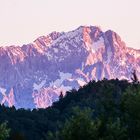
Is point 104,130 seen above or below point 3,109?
above

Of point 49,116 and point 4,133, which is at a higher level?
point 4,133

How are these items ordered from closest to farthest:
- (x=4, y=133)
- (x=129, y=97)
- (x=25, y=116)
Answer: (x=4, y=133) → (x=129, y=97) → (x=25, y=116)

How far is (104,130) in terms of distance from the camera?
221ft

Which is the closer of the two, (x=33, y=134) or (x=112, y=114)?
(x=112, y=114)

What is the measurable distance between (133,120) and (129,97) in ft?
9.80

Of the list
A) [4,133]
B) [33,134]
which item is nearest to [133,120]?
[4,133]

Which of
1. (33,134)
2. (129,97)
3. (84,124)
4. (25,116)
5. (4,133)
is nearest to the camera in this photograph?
(4,133)

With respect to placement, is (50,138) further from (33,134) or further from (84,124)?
(33,134)

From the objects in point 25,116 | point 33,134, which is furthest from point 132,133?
point 25,116

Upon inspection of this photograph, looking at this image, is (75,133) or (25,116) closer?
(75,133)

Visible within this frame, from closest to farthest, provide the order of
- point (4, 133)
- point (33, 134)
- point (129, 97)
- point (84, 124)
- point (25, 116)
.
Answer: point (4, 133) → point (84, 124) → point (129, 97) → point (33, 134) → point (25, 116)

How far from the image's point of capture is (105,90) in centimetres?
7600

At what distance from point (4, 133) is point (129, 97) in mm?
17874

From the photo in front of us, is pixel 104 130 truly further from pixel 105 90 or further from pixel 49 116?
pixel 49 116
